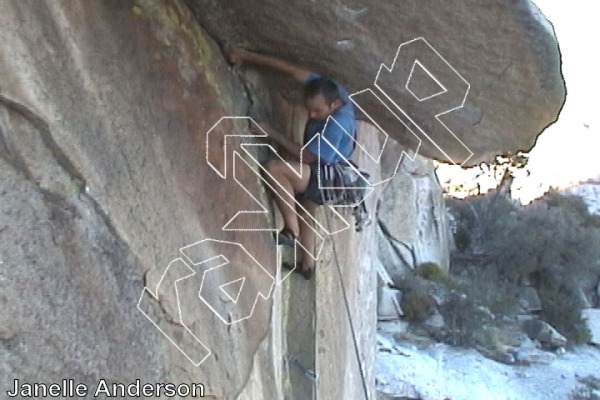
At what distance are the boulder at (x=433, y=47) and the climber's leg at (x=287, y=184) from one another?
314 mm

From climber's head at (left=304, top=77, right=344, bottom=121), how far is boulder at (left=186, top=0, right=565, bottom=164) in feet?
0.17

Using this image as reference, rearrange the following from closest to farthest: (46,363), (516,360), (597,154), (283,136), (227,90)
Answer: (46,363), (227,90), (283,136), (516,360), (597,154)

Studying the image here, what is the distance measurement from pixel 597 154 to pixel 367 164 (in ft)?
40.6

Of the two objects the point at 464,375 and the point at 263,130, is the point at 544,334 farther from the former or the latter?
the point at 263,130

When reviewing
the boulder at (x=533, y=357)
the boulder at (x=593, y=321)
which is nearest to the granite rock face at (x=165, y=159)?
the boulder at (x=533, y=357)

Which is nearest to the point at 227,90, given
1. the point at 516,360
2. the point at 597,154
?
the point at 516,360

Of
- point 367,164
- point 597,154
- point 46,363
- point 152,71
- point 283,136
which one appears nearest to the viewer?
point 46,363

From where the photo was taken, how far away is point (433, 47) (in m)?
2.08

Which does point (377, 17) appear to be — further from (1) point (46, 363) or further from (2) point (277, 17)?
(1) point (46, 363)

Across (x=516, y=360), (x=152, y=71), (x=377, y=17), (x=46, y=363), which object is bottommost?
(x=516, y=360)

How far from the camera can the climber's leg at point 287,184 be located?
2348 mm

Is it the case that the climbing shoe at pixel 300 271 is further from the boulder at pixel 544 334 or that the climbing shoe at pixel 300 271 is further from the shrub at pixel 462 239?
the shrub at pixel 462 239

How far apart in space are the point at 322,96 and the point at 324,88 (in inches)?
1.0

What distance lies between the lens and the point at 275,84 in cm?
243
